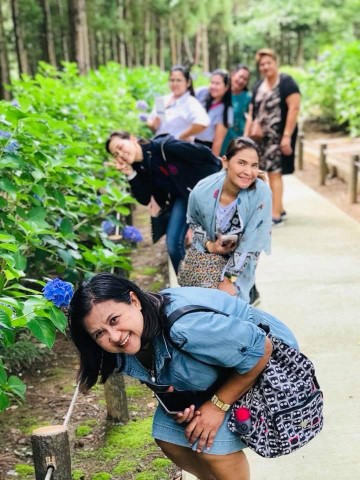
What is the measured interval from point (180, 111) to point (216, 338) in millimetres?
5267

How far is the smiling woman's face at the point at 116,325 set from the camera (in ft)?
8.08

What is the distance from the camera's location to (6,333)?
10.8ft

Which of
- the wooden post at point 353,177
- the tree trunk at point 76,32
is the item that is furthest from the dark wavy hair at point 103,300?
the tree trunk at point 76,32

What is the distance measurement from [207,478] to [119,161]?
2.53 m

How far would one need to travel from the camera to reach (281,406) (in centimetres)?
266

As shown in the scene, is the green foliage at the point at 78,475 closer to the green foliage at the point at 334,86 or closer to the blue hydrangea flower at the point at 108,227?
the blue hydrangea flower at the point at 108,227

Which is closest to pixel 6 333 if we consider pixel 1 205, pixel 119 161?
pixel 1 205

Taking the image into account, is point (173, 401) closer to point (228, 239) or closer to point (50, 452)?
point (50, 452)

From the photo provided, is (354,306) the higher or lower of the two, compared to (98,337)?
lower

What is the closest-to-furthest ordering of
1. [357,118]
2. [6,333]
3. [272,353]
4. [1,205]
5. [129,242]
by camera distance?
[272,353], [6,333], [1,205], [129,242], [357,118]

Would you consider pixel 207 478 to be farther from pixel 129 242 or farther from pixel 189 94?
pixel 189 94

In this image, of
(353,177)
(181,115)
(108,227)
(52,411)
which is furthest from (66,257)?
(353,177)

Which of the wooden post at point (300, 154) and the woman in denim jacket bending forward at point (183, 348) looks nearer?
the woman in denim jacket bending forward at point (183, 348)

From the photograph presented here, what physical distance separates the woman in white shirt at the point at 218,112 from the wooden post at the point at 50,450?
5897 mm
